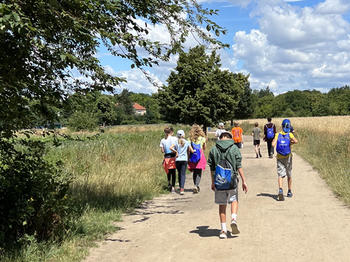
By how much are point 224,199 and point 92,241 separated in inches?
83.1

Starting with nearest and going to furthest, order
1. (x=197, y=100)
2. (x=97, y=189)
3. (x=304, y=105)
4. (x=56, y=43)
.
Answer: (x=56, y=43)
(x=97, y=189)
(x=197, y=100)
(x=304, y=105)

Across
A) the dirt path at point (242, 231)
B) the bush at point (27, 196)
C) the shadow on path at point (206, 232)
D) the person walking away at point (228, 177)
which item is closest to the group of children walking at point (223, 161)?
the person walking away at point (228, 177)

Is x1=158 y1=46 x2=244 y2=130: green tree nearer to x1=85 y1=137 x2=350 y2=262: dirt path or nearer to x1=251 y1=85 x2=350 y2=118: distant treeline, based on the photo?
x1=85 y1=137 x2=350 y2=262: dirt path

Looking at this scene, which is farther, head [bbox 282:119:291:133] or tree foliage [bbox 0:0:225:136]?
head [bbox 282:119:291:133]

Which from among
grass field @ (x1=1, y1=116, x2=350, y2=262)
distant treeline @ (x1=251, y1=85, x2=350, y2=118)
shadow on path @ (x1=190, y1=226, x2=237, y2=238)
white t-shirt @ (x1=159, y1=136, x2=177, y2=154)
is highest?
distant treeline @ (x1=251, y1=85, x2=350, y2=118)

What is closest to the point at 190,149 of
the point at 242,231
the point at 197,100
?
the point at 242,231

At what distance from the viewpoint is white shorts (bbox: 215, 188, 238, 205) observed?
628 cm

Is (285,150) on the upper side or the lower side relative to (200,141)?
lower

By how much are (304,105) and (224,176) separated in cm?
12578

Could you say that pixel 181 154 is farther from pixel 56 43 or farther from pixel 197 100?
pixel 197 100

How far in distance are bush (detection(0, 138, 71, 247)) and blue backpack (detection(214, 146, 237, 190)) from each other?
231 centimetres

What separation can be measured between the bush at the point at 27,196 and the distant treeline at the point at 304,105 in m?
92.7

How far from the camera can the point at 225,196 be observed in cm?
632

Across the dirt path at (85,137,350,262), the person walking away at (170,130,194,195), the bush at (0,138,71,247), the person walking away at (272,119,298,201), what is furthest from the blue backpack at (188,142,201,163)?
the bush at (0,138,71,247)
